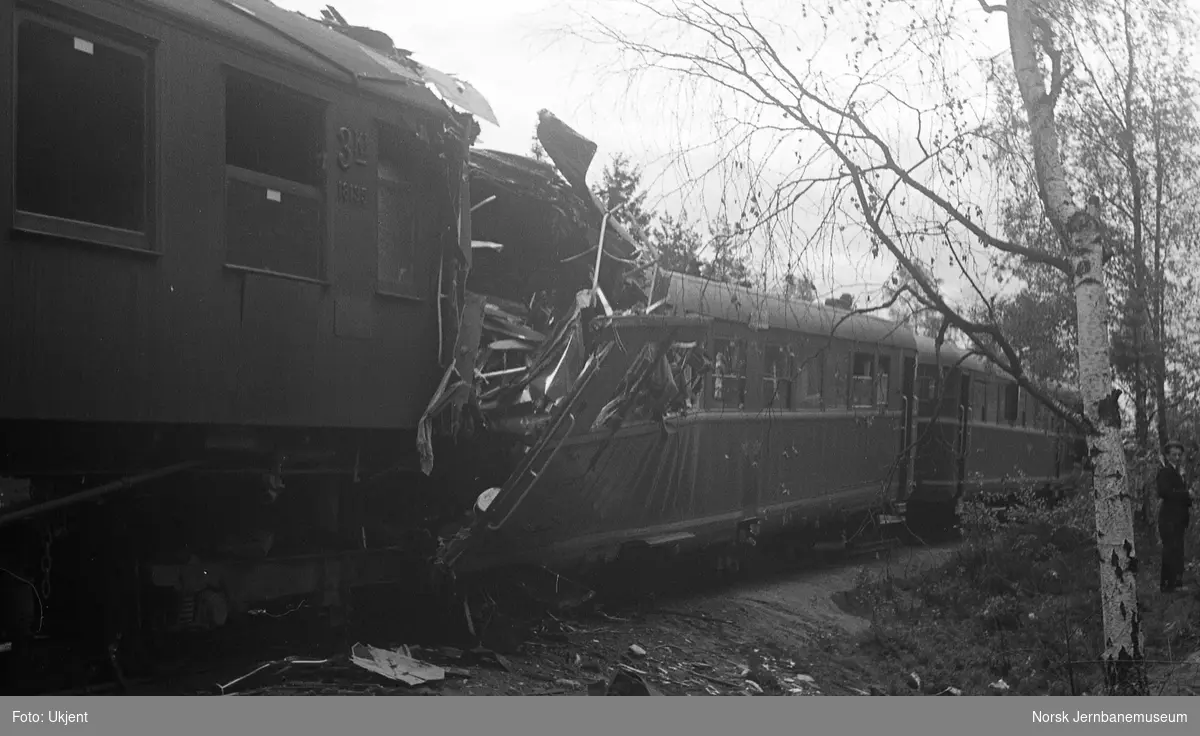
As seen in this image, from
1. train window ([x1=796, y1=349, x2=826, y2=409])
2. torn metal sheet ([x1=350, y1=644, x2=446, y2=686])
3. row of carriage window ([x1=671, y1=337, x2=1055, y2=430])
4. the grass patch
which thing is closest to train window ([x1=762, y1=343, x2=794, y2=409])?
row of carriage window ([x1=671, y1=337, x2=1055, y2=430])

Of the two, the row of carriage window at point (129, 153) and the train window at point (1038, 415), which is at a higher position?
the row of carriage window at point (129, 153)

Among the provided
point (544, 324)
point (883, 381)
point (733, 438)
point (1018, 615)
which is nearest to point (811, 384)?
point (733, 438)

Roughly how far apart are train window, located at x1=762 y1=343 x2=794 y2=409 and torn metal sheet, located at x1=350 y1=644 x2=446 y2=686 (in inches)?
257

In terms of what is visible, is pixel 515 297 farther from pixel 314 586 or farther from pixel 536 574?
pixel 314 586

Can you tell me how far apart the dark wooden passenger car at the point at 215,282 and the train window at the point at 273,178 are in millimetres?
15

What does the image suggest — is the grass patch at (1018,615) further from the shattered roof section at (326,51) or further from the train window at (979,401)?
the shattered roof section at (326,51)

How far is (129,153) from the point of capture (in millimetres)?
6234

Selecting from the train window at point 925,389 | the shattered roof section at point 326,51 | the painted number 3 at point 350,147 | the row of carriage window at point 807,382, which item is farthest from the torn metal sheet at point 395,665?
the train window at point 925,389

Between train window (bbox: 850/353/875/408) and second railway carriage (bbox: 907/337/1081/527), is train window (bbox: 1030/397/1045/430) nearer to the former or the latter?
second railway carriage (bbox: 907/337/1081/527)

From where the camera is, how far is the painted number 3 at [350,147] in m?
7.67

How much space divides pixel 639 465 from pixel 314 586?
145 inches

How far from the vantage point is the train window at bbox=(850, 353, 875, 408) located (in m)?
15.2

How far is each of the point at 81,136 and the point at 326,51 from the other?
81.8 inches

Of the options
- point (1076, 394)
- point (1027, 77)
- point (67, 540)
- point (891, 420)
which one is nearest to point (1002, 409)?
point (1076, 394)
